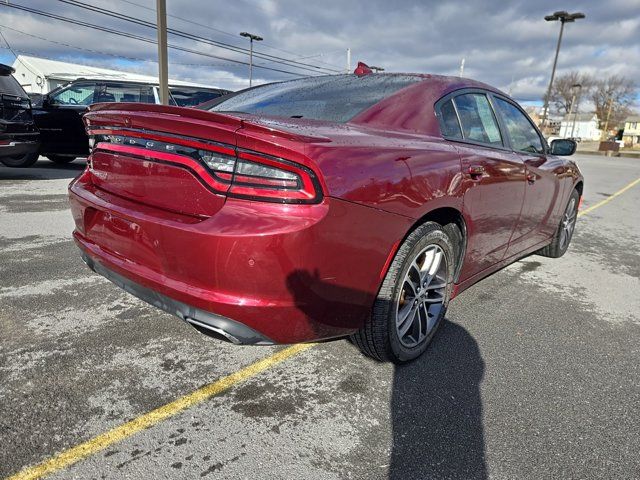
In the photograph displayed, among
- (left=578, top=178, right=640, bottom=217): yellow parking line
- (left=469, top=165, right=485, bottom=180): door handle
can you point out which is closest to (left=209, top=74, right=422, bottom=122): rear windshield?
(left=469, top=165, right=485, bottom=180): door handle

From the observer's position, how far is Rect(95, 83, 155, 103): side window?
9.30 metres

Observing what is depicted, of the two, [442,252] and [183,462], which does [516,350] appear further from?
[183,462]

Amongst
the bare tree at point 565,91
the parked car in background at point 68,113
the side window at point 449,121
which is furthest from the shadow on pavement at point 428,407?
the bare tree at point 565,91

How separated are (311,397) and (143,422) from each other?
749mm

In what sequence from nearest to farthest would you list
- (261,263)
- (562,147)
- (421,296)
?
(261,263) < (421,296) < (562,147)

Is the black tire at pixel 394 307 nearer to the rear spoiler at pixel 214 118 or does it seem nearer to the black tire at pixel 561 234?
the rear spoiler at pixel 214 118

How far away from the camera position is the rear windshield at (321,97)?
2.47 metres

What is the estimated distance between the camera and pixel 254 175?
173 centimetres

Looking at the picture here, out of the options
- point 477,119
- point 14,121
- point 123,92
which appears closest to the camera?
point 477,119

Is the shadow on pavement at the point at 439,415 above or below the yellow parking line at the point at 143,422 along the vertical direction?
above

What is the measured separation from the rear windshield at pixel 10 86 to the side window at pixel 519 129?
7.48 m

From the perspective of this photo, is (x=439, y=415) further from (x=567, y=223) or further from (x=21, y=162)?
(x=21, y=162)

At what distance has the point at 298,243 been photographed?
66.2 inches

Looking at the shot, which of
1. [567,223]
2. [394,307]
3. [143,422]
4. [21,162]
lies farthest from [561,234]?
[21,162]
